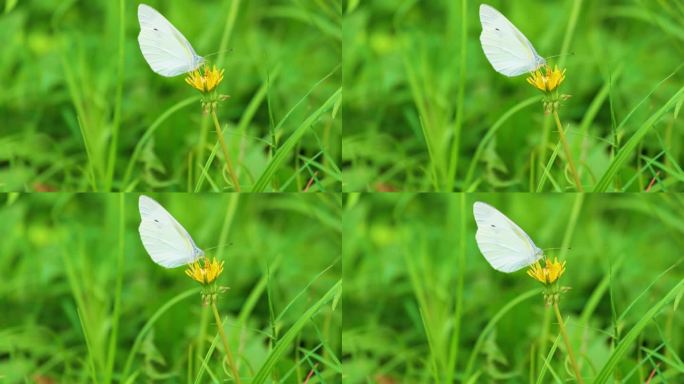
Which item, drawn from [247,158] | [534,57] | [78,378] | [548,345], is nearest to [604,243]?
[548,345]

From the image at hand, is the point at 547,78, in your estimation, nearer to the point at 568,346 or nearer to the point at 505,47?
the point at 505,47

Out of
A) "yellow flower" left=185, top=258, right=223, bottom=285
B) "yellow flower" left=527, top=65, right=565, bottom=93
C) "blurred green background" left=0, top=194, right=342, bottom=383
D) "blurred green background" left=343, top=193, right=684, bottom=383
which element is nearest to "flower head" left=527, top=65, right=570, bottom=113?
"yellow flower" left=527, top=65, right=565, bottom=93

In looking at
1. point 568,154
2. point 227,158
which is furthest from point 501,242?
point 227,158

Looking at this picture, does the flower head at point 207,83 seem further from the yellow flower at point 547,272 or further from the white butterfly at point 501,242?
the yellow flower at point 547,272

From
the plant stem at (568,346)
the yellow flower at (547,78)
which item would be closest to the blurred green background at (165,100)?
the yellow flower at (547,78)

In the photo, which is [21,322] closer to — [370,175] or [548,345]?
[370,175]

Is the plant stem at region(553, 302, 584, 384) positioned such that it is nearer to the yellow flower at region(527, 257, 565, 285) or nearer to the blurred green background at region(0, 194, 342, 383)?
the yellow flower at region(527, 257, 565, 285)
